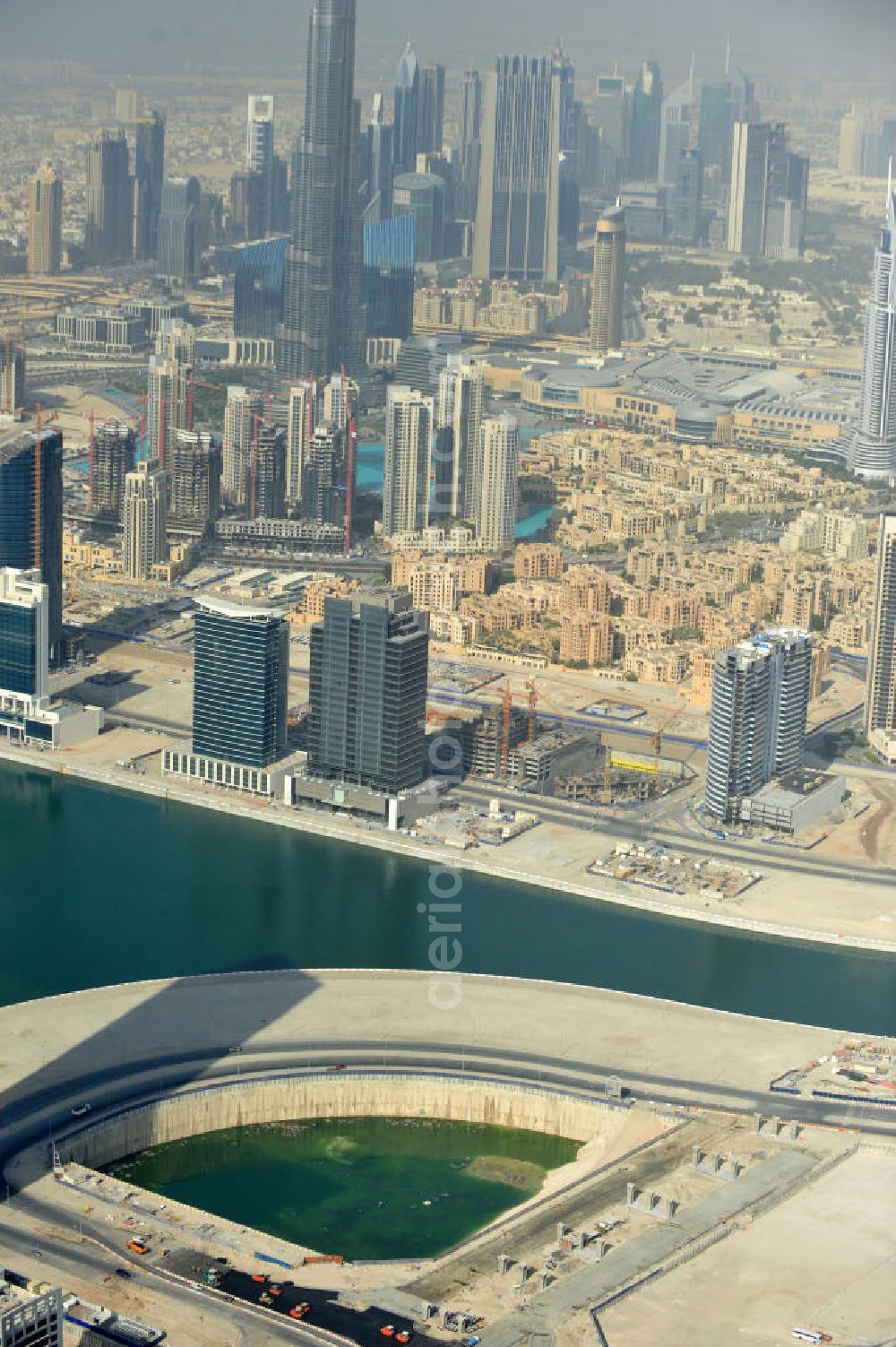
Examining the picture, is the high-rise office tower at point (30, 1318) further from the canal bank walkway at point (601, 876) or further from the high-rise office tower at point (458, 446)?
the high-rise office tower at point (458, 446)

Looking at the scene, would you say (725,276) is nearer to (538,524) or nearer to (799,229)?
(799,229)

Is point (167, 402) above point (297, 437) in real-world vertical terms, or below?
above

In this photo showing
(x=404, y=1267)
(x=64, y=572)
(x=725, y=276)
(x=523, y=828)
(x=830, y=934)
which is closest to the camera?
(x=404, y=1267)

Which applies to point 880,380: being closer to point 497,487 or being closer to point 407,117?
point 497,487

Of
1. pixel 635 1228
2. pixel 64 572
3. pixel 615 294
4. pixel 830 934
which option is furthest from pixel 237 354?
pixel 635 1228

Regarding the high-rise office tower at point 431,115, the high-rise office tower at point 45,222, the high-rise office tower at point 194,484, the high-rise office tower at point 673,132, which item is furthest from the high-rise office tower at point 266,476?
the high-rise office tower at point 673,132

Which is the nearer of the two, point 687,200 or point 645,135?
point 687,200

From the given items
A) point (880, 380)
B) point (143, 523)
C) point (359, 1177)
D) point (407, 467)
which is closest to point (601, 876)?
point (359, 1177)
